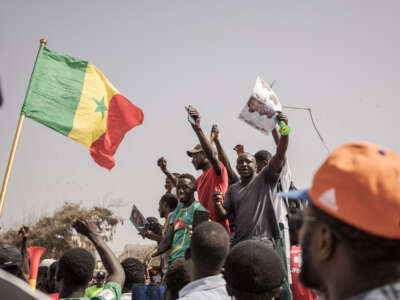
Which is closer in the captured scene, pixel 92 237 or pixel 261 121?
pixel 92 237

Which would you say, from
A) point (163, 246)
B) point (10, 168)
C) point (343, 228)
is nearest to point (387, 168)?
point (343, 228)

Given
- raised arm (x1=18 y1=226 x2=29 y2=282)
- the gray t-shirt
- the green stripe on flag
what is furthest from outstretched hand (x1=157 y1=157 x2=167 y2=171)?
raised arm (x1=18 y1=226 x2=29 y2=282)

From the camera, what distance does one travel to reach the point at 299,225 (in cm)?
172

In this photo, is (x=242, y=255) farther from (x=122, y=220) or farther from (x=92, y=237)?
(x=122, y=220)

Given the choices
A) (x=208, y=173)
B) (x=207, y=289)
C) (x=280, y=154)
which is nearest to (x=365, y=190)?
(x=207, y=289)

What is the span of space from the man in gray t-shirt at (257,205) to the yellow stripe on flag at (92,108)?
257 cm

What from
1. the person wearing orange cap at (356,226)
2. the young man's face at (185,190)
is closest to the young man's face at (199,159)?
the young man's face at (185,190)

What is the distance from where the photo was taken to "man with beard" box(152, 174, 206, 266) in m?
5.29

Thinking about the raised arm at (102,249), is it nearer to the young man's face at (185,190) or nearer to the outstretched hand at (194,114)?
the young man's face at (185,190)

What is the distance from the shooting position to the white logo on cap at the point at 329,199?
4.88 feet

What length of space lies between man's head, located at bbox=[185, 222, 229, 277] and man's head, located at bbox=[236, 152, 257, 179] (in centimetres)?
216

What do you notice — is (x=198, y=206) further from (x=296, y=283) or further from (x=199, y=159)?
(x=296, y=283)

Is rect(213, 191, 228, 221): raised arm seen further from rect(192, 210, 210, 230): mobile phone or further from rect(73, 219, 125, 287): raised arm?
rect(73, 219, 125, 287): raised arm

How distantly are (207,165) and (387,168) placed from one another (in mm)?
4763
